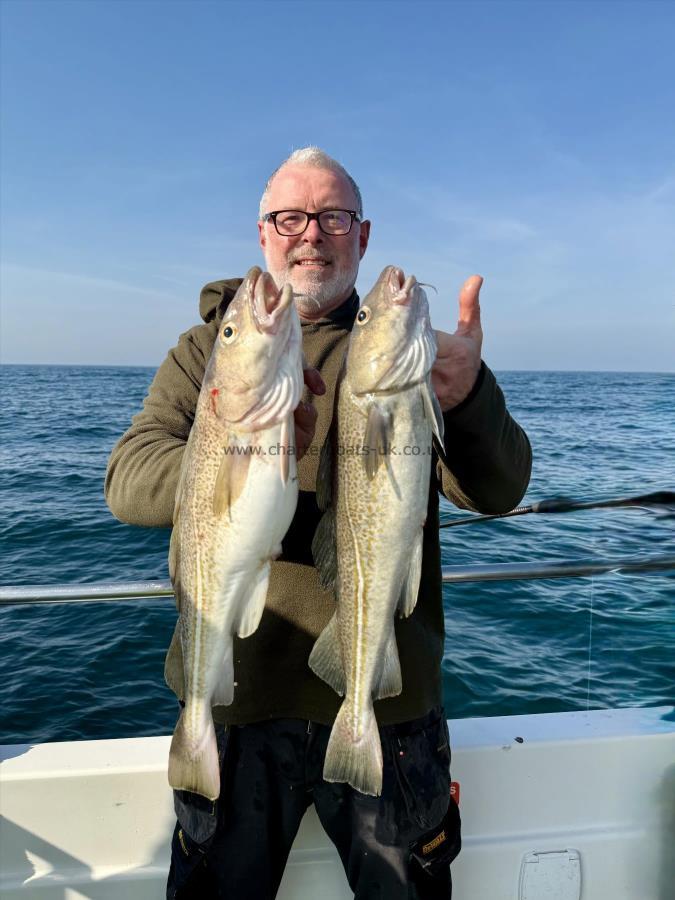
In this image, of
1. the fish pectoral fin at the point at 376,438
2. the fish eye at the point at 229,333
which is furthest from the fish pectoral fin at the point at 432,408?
the fish eye at the point at 229,333

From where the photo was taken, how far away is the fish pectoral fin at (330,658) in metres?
2.18

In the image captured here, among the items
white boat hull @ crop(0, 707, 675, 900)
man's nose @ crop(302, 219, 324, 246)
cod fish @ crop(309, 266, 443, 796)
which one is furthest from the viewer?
white boat hull @ crop(0, 707, 675, 900)

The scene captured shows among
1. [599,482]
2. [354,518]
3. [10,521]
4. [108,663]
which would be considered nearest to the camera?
[354,518]

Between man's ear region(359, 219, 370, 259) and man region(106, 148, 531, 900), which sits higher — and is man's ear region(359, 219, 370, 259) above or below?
above

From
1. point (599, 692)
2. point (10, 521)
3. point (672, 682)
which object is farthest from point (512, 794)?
point (10, 521)

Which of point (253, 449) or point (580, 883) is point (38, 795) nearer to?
point (253, 449)

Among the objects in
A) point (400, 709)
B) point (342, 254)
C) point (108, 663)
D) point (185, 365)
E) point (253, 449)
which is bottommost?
point (108, 663)

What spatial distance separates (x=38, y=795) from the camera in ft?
9.56

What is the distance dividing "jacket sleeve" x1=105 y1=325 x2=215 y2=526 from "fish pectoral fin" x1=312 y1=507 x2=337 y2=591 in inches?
20.1

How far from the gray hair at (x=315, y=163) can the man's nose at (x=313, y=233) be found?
227 mm

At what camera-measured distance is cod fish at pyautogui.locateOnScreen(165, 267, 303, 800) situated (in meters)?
1.94

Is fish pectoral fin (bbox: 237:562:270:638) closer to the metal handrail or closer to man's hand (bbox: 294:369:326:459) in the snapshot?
man's hand (bbox: 294:369:326:459)

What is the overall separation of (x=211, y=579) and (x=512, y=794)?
2.07 metres

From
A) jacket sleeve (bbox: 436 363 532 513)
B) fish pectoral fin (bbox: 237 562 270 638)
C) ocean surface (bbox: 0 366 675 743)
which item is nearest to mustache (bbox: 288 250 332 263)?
jacket sleeve (bbox: 436 363 532 513)
